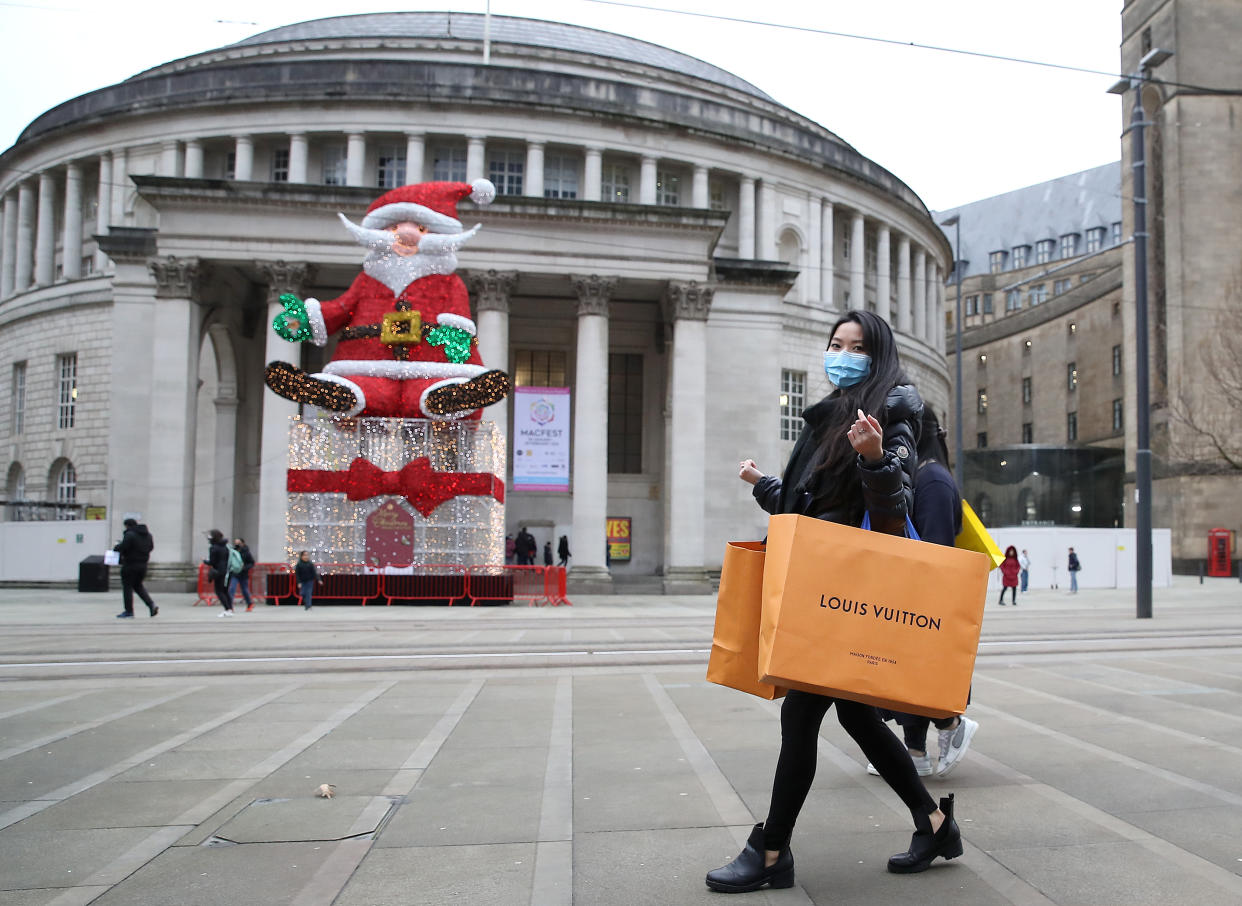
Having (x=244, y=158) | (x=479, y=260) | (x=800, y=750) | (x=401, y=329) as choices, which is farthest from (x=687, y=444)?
(x=800, y=750)

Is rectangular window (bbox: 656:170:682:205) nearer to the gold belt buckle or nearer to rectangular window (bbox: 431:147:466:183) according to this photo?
rectangular window (bbox: 431:147:466:183)

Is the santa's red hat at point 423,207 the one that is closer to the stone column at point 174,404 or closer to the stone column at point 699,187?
the stone column at point 174,404

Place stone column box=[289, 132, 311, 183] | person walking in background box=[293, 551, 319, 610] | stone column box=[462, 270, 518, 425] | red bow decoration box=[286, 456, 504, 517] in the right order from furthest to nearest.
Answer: stone column box=[289, 132, 311, 183] < stone column box=[462, 270, 518, 425] < red bow decoration box=[286, 456, 504, 517] < person walking in background box=[293, 551, 319, 610]

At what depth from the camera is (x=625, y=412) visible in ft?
137

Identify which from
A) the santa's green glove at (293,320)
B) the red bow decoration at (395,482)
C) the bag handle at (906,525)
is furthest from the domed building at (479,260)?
the bag handle at (906,525)

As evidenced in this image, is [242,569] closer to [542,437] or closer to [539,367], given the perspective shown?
[542,437]

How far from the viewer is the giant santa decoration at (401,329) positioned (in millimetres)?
23453

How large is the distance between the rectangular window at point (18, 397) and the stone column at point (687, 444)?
113ft

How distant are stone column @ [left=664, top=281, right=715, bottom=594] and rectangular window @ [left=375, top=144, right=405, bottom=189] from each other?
57.2 ft

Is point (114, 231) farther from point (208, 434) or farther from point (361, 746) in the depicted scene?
point (361, 746)

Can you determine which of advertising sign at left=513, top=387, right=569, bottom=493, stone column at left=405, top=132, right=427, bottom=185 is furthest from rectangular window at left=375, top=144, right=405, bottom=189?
advertising sign at left=513, top=387, right=569, bottom=493

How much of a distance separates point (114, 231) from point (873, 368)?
39.7 meters

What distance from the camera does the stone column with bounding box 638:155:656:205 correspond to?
45.3 meters

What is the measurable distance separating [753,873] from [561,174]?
148ft
